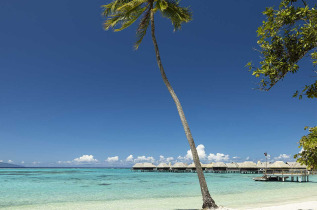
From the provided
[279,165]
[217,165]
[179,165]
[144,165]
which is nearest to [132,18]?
[279,165]

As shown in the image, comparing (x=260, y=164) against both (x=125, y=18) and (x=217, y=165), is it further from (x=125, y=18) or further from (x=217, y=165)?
(x=125, y=18)

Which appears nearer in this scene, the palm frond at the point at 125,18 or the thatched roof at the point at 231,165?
the palm frond at the point at 125,18

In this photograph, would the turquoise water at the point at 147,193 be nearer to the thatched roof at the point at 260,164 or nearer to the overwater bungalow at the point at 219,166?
the thatched roof at the point at 260,164

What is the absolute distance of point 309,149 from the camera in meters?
3.93

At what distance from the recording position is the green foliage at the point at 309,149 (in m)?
3.80

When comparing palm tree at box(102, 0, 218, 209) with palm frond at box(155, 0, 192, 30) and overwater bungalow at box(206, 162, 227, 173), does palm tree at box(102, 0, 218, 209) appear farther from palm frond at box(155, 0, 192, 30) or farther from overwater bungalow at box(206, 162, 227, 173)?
overwater bungalow at box(206, 162, 227, 173)

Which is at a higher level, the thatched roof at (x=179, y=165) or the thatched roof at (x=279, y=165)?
the thatched roof at (x=279, y=165)

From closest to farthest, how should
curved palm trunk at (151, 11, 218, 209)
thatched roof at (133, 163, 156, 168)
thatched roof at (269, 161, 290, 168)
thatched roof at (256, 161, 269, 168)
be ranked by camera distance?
curved palm trunk at (151, 11, 218, 209) → thatched roof at (269, 161, 290, 168) → thatched roof at (256, 161, 269, 168) → thatched roof at (133, 163, 156, 168)

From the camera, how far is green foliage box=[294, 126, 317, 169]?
3803 millimetres

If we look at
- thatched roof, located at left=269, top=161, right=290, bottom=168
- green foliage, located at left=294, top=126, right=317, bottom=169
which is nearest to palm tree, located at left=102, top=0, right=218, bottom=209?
green foliage, located at left=294, top=126, right=317, bottom=169

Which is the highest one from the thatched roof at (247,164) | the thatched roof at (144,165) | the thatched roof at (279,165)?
the thatched roof at (279,165)

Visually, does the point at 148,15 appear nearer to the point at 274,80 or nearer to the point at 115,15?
the point at 115,15

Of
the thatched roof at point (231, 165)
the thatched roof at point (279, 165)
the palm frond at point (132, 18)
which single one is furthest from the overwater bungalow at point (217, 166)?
the palm frond at point (132, 18)

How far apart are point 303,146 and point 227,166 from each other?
66.8m
